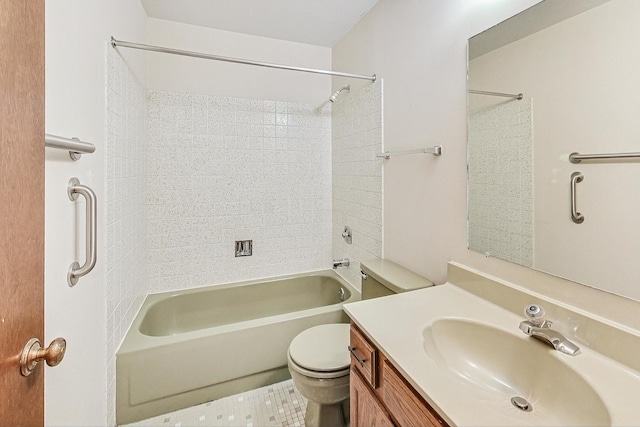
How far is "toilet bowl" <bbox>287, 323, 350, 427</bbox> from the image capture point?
1307 millimetres

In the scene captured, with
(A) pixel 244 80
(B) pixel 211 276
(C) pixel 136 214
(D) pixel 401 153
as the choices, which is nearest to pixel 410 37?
(D) pixel 401 153

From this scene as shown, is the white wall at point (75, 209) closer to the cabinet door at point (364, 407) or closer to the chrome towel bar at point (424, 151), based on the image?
the cabinet door at point (364, 407)

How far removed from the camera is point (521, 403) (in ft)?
2.54

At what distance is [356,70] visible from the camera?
2201 mm

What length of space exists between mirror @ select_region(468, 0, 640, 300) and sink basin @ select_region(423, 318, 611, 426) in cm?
27

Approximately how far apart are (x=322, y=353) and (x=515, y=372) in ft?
2.77

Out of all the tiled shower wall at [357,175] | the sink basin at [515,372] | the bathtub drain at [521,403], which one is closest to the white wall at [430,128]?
the tiled shower wall at [357,175]

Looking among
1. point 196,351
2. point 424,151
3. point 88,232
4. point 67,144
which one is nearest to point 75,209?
point 88,232

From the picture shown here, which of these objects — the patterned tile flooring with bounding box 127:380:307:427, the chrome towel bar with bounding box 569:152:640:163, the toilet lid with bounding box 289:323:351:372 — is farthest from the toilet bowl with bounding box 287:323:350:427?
the chrome towel bar with bounding box 569:152:640:163

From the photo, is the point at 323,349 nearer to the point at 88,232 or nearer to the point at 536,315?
the point at 536,315

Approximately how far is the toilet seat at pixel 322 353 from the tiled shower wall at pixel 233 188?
105cm

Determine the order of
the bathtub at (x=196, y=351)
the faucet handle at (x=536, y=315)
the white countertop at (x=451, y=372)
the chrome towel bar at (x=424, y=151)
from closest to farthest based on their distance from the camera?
the white countertop at (x=451, y=372)
the faucet handle at (x=536, y=315)
the chrome towel bar at (x=424, y=151)
the bathtub at (x=196, y=351)

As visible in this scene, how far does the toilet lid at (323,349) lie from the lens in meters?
1.33

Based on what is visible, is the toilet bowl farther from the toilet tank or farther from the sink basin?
the sink basin
